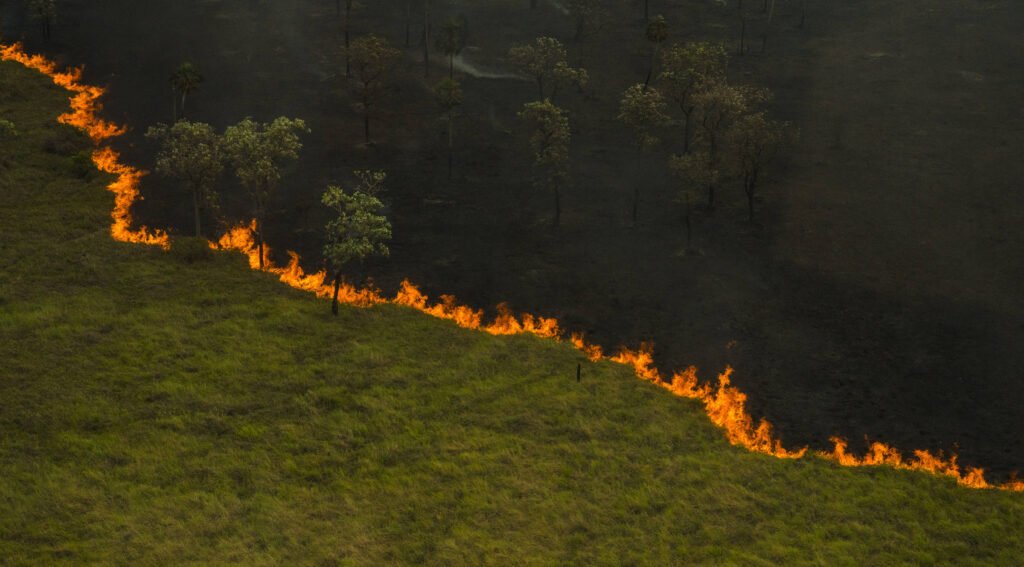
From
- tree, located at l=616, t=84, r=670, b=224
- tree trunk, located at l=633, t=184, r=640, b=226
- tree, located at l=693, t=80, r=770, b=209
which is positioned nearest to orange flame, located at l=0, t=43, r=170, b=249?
Answer: tree trunk, located at l=633, t=184, r=640, b=226

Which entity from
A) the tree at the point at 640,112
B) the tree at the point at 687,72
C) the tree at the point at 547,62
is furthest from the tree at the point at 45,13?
the tree at the point at 687,72

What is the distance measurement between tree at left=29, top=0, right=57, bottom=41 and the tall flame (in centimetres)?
2905

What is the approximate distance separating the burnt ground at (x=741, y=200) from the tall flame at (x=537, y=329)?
4.72 feet

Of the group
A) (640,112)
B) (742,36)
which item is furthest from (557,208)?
(742,36)

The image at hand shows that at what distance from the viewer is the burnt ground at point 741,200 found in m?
68.0

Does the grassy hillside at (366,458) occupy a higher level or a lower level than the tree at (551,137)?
lower

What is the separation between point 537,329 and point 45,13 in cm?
8889

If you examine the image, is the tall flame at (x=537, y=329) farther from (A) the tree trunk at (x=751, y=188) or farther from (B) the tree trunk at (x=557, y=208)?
(A) the tree trunk at (x=751, y=188)

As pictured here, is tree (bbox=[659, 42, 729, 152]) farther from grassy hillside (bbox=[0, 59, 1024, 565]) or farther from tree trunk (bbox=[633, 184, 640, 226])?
grassy hillside (bbox=[0, 59, 1024, 565])

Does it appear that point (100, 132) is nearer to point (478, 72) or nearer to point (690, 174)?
point (478, 72)

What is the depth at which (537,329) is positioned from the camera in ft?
239

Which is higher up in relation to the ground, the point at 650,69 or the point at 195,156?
the point at 650,69

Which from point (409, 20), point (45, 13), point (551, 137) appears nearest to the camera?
point (551, 137)

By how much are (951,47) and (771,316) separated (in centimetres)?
6944
